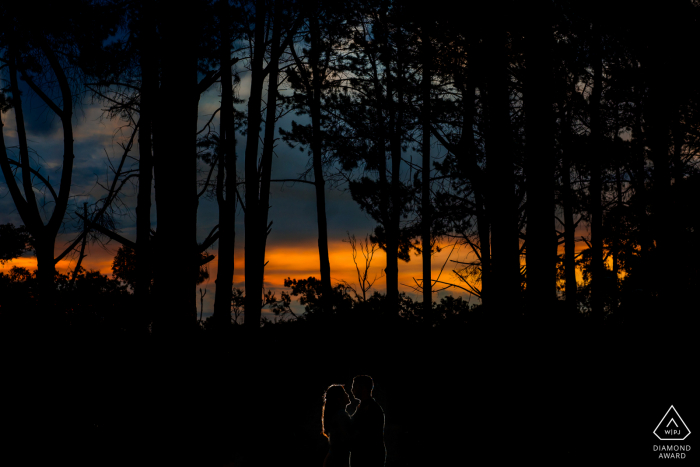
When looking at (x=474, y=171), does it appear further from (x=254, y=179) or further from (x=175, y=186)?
(x=175, y=186)

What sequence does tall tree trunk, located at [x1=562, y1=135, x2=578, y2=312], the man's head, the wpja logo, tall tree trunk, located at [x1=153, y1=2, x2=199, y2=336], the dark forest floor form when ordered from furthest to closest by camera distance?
1. tall tree trunk, located at [x1=562, y1=135, x2=578, y2=312]
2. tall tree trunk, located at [x1=153, y1=2, x2=199, y2=336]
3. the wpja logo
4. the dark forest floor
5. the man's head

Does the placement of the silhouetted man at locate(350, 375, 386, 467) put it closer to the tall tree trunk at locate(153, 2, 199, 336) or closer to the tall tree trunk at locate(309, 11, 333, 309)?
the tall tree trunk at locate(153, 2, 199, 336)

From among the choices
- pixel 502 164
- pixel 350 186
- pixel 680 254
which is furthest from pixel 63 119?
pixel 680 254

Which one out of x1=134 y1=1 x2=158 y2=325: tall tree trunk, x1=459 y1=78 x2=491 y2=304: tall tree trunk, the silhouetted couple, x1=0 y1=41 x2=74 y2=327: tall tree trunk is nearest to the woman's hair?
the silhouetted couple

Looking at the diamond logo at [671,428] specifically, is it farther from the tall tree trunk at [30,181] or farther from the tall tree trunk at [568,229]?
the tall tree trunk at [30,181]

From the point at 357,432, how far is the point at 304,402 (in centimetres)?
493

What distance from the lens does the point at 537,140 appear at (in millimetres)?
6672

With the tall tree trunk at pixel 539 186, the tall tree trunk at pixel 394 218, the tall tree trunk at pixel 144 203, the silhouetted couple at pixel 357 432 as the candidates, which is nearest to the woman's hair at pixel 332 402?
the silhouetted couple at pixel 357 432

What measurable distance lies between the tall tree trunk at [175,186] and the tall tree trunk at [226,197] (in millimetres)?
5198

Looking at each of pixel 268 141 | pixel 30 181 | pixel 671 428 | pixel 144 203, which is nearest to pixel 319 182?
pixel 268 141

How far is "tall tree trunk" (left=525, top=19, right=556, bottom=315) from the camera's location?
21.5 ft

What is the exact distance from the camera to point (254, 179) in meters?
11.9

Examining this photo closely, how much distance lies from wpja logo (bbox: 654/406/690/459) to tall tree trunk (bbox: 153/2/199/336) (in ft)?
19.1

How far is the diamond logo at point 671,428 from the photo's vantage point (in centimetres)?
591
